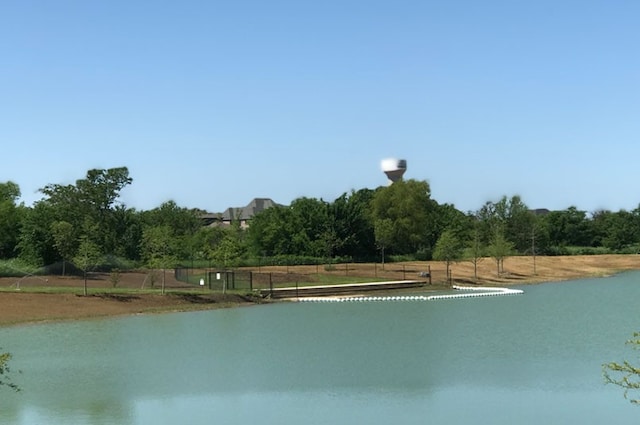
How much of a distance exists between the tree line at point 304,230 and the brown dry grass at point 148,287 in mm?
2630

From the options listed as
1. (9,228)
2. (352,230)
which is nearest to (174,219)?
(352,230)

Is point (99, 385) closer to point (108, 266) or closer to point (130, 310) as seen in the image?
point (130, 310)

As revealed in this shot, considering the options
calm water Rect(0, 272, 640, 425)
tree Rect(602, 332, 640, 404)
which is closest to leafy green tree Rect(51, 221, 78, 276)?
calm water Rect(0, 272, 640, 425)

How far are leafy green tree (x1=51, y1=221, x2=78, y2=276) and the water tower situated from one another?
316 feet

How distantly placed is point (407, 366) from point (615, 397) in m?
7.60

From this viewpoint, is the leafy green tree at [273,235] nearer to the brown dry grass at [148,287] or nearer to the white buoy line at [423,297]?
the brown dry grass at [148,287]

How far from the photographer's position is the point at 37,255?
2640 inches

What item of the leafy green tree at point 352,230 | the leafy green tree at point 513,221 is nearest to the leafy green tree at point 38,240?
the leafy green tree at point 352,230

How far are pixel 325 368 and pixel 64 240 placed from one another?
42.8m

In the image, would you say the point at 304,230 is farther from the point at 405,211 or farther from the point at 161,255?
the point at 161,255

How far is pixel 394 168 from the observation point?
154 m

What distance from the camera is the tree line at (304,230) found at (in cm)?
6819

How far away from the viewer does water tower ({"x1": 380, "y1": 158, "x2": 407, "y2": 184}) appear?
154 metres

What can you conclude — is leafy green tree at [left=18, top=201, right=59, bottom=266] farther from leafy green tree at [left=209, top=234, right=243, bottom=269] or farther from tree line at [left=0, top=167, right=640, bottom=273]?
leafy green tree at [left=209, top=234, right=243, bottom=269]
